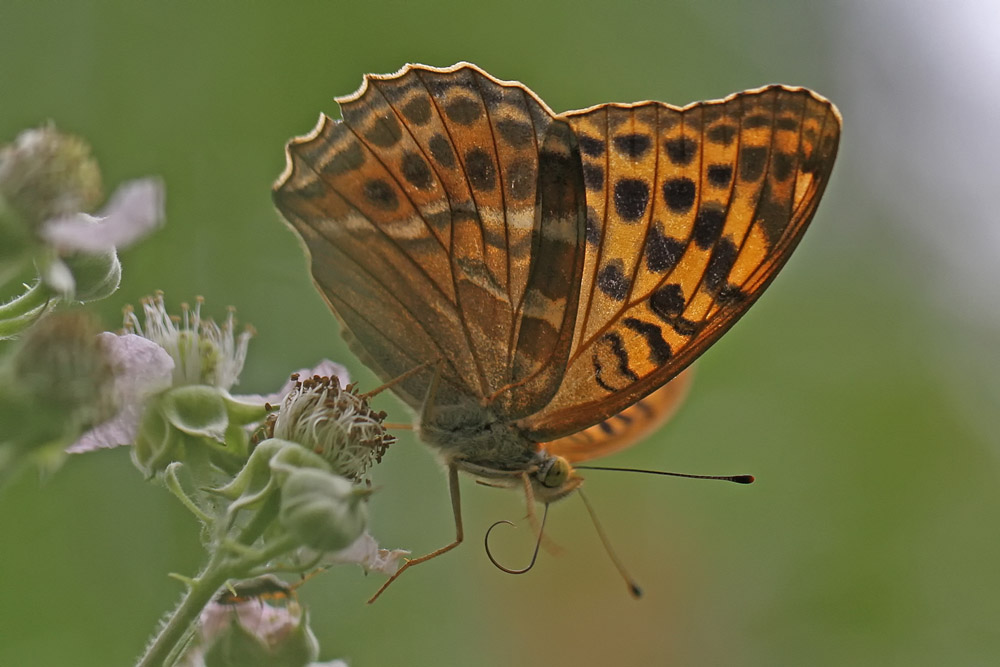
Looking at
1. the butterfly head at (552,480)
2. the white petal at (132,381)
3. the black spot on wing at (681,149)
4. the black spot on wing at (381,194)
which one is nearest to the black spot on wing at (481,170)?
the black spot on wing at (381,194)

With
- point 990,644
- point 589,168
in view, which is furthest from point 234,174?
point 990,644

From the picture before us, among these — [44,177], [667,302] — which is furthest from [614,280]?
[44,177]

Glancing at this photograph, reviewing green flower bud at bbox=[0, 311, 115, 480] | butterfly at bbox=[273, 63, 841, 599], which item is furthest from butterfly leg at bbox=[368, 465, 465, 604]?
green flower bud at bbox=[0, 311, 115, 480]

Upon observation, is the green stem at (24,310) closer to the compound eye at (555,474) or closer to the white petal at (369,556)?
the white petal at (369,556)

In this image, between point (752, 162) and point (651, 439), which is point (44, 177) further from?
point (651, 439)

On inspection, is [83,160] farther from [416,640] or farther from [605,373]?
[416,640]

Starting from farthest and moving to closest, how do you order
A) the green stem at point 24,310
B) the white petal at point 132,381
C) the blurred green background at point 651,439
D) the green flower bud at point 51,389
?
1. the blurred green background at point 651,439
2. the white petal at point 132,381
3. the green stem at point 24,310
4. the green flower bud at point 51,389
